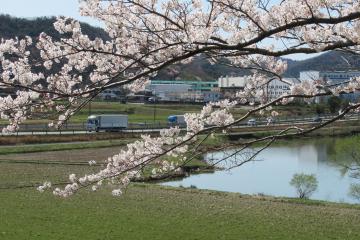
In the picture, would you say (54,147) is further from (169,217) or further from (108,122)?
(169,217)

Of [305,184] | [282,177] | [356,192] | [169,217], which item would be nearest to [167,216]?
[169,217]

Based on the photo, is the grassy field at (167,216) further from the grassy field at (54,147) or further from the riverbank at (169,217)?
the grassy field at (54,147)

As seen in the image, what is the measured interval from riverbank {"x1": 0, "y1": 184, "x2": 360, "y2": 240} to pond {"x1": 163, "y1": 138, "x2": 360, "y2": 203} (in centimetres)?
300

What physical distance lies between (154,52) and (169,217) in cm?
881

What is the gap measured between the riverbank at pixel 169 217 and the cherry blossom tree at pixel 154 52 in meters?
5.79

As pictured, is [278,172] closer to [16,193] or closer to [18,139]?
[16,193]

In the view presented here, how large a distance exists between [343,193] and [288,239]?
10982 millimetres

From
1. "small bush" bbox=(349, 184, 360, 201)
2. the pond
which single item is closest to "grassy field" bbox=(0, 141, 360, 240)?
the pond

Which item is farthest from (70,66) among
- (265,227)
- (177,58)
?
(265,227)

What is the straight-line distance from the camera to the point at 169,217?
11.8 meters

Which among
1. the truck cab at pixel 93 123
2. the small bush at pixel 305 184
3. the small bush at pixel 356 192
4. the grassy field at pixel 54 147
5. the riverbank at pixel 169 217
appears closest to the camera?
the riverbank at pixel 169 217

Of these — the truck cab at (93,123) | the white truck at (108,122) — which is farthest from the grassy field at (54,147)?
the white truck at (108,122)

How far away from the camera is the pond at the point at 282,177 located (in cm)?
1983

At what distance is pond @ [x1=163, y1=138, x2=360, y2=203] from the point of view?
65.0 ft
